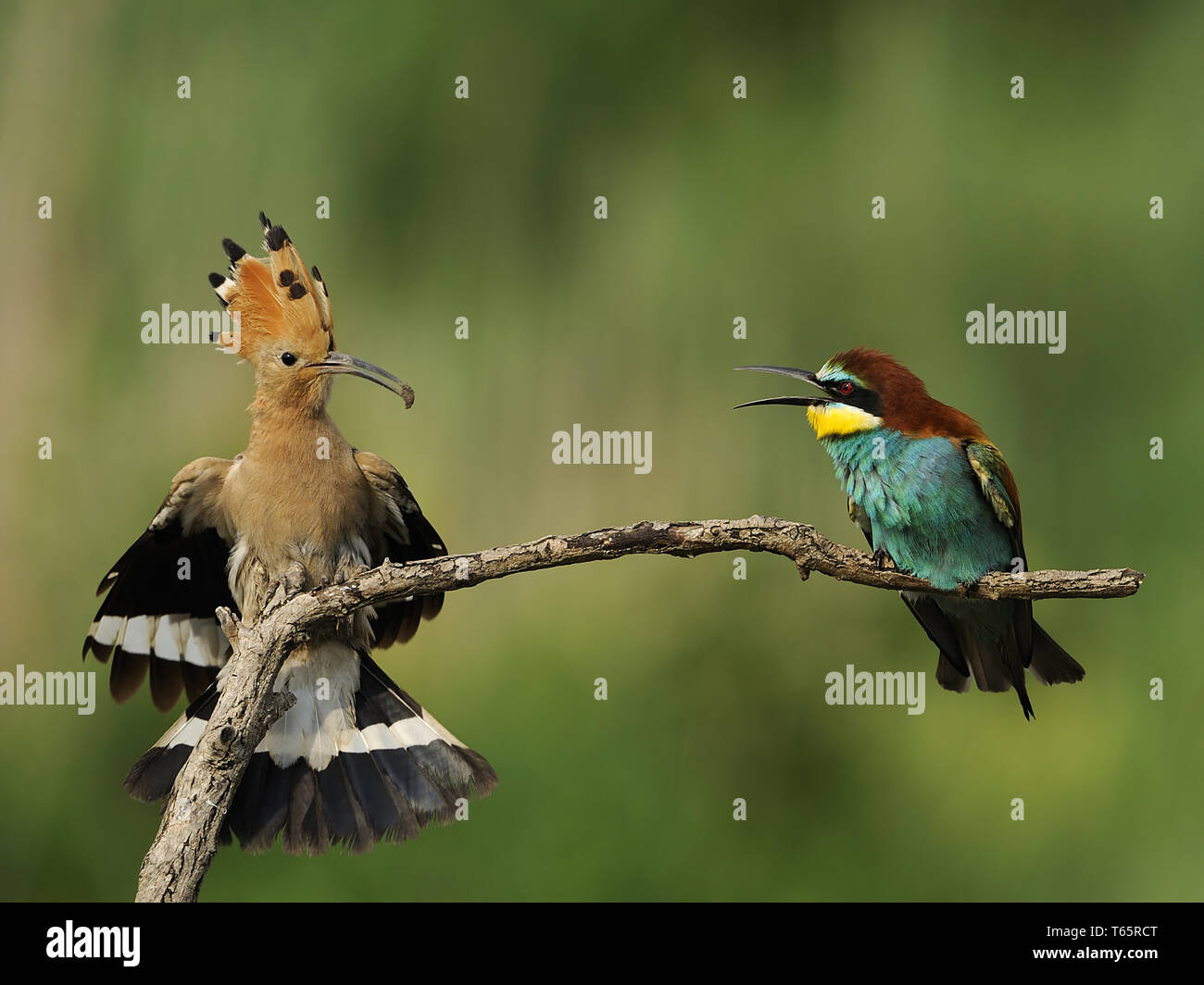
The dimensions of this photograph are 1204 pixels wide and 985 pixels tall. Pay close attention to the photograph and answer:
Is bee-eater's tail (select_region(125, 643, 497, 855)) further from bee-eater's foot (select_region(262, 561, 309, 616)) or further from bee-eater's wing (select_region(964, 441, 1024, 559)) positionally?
bee-eater's wing (select_region(964, 441, 1024, 559))

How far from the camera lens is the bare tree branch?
8.21ft

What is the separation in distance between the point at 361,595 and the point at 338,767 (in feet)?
2.62

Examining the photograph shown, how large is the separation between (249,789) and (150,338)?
2.41m

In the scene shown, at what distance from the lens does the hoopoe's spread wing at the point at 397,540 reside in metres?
3.48

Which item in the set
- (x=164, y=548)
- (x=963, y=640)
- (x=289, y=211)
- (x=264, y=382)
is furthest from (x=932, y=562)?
(x=289, y=211)

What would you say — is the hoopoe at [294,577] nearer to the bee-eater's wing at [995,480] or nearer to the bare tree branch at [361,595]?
the bare tree branch at [361,595]

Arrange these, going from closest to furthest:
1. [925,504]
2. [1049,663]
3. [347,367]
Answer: [925,504] < [347,367] < [1049,663]

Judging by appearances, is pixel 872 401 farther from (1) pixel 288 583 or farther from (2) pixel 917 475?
(1) pixel 288 583

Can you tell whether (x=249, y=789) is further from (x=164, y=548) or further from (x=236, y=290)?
(x=236, y=290)

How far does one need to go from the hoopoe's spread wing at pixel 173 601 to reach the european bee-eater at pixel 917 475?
5.33 ft

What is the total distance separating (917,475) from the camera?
118 inches

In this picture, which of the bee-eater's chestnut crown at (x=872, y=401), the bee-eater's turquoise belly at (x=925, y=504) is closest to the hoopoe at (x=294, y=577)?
the bee-eater's chestnut crown at (x=872, y=401)

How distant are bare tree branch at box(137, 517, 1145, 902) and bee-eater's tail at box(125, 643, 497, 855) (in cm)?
53

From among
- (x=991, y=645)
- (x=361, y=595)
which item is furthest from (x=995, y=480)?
(x=361, y=595)
